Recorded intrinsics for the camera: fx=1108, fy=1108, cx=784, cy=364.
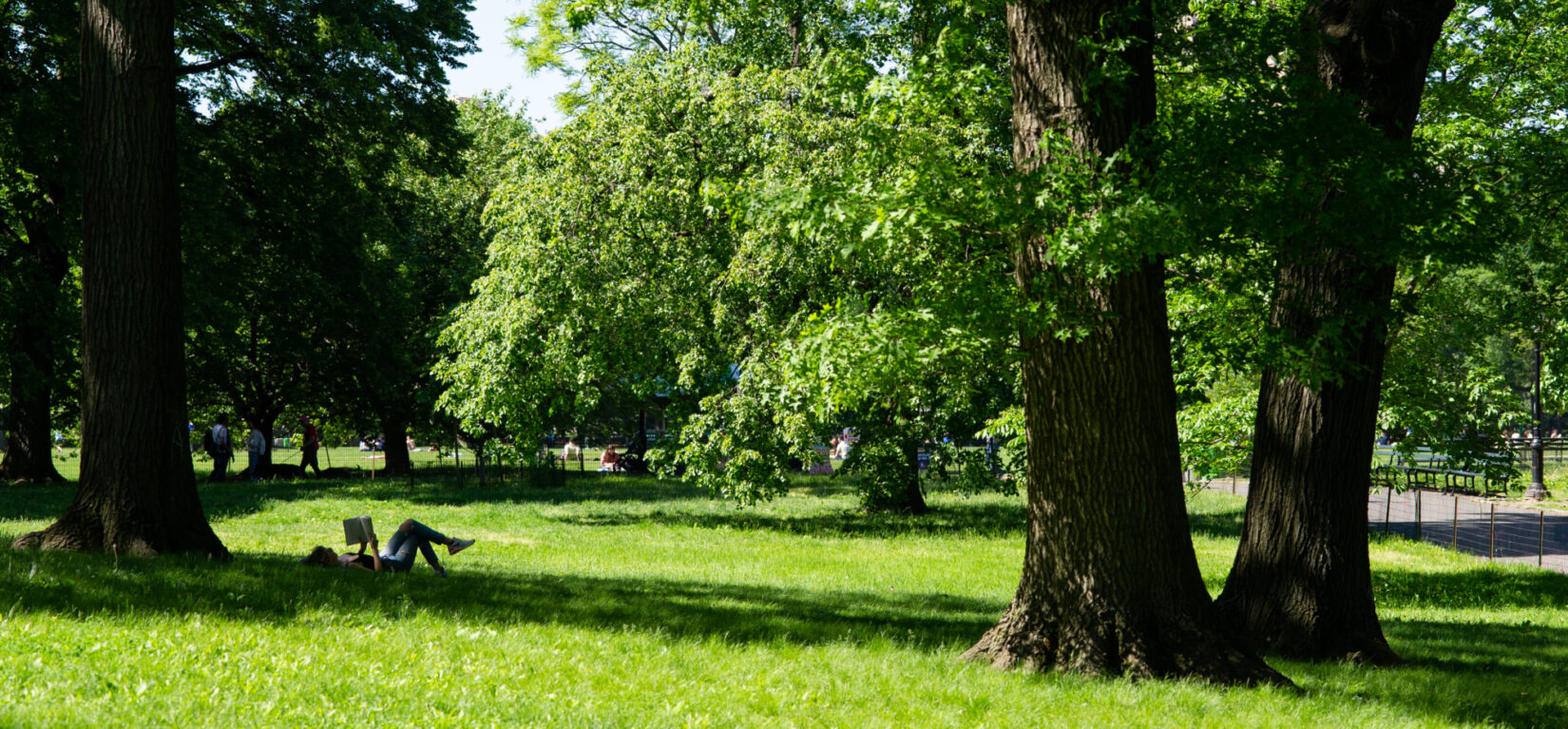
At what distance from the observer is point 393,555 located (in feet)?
35.1

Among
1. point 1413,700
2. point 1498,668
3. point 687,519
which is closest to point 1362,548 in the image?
point 1498,668

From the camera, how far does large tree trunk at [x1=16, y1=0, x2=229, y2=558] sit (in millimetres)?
9664

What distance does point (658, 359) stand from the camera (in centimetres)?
1914

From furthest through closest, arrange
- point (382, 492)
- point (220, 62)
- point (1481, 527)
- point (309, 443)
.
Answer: point (309, 443) → point (382, 492) → point (1481, 527) → point (220, 62)

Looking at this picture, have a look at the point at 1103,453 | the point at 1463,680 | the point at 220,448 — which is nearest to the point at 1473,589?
the point at 1463,680

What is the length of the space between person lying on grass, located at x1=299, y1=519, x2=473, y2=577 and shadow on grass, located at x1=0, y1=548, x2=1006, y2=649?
192 mm

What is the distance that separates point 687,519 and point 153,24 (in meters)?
12.8

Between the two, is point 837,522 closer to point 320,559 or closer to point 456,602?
point 320,559

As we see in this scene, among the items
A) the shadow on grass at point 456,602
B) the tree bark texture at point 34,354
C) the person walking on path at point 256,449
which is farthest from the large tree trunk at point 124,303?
the person walking on path at point 256,449

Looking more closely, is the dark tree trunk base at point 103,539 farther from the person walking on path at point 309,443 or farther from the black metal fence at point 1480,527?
the person walking on path at point 309,443

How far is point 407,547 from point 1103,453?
22.5 feet

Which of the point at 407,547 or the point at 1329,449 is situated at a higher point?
the point at 1329,449

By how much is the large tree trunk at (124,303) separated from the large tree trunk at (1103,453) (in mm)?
7453

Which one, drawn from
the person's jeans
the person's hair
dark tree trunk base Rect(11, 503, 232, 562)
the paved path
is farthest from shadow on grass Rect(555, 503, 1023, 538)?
dark tree trunk base Rect(11, 503, 232, 562)
